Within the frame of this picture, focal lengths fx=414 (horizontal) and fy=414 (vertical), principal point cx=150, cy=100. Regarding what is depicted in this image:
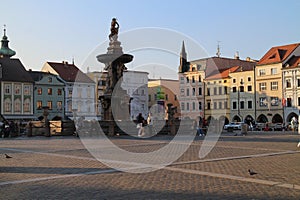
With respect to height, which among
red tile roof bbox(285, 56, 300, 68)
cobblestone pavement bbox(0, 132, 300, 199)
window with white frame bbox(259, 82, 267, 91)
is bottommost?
cobblestone pavement bbox(0, 132, 300, 199)

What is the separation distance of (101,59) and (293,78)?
1737 inches

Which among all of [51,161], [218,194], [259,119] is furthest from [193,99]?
[218,194]

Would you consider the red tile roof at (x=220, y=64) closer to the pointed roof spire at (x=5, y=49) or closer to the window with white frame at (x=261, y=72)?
the window with white frame at (x=261, y=72)

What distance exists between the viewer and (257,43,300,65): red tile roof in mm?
71312

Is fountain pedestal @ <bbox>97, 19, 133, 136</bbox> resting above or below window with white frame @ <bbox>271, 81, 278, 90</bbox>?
below

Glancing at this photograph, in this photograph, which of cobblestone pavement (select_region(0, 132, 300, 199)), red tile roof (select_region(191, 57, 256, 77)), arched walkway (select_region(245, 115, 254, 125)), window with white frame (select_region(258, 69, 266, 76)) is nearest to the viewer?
cobblestone pavement (select_region(0, 132, 300, 199))

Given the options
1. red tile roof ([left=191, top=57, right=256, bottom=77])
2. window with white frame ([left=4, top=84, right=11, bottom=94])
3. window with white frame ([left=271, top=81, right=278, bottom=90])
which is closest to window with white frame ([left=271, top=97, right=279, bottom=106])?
window with white frame ([left=271, top=81, right=278, bottom=90])

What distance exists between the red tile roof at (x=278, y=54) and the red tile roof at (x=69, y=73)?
110 feet

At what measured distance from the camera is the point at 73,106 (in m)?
Result: 79.3

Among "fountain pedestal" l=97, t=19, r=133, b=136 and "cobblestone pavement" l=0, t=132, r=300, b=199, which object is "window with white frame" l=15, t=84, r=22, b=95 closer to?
"fountain pedestal" l=97, t=19, r=133, b=136

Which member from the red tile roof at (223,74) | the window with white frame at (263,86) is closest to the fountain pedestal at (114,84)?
the window with white frame at (263,86)

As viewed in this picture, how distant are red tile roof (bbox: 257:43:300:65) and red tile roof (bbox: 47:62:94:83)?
33389mm

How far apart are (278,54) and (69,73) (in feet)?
130

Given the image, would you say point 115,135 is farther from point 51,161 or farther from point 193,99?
point 193,99
